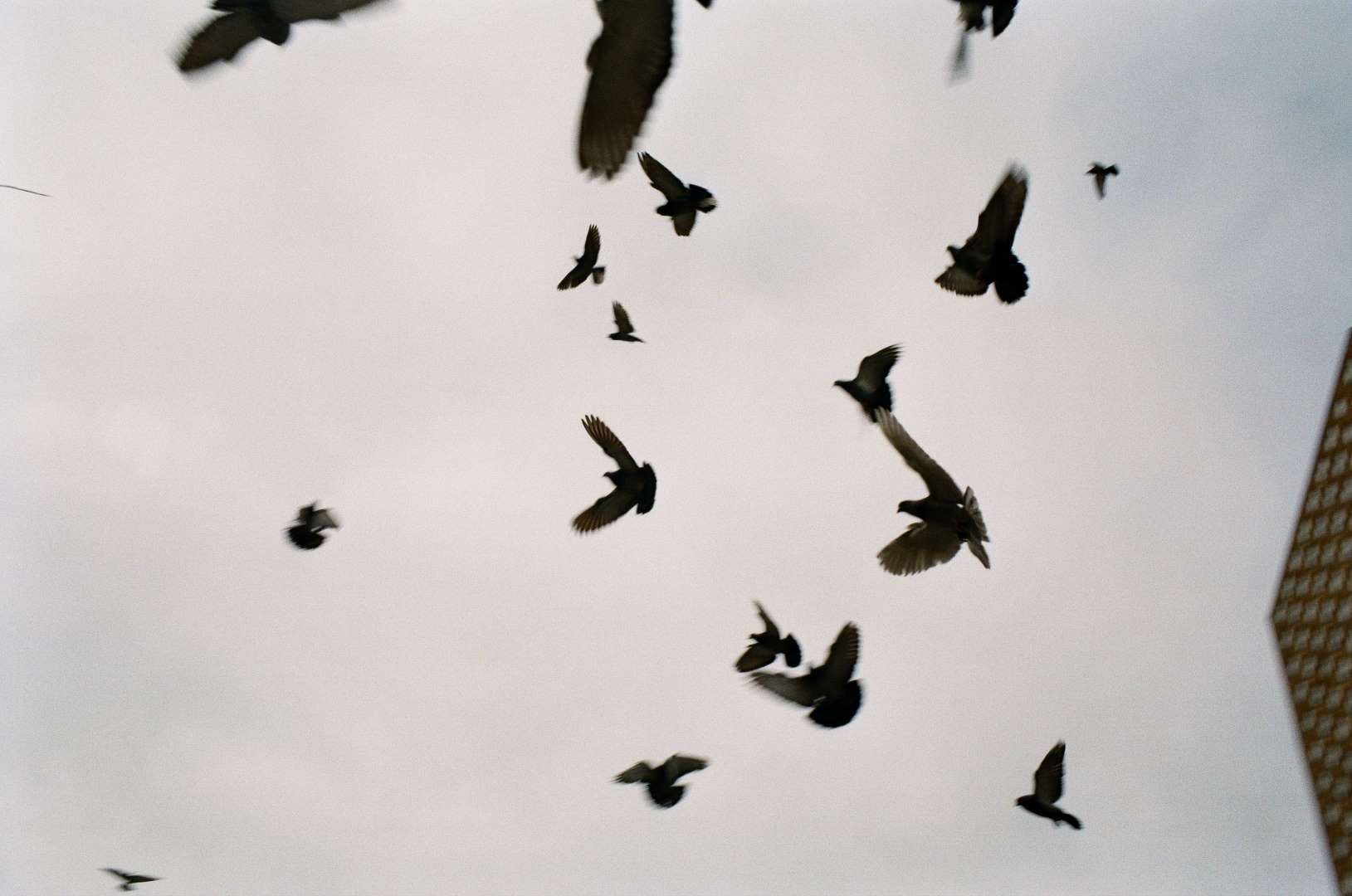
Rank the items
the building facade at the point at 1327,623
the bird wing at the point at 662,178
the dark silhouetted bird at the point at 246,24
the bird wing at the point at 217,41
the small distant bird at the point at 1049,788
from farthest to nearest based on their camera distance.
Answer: the building facade at the point at 1327,623
the small distant bird at the point at 1049,788
the bird wing at the point at 662,178
the bird wing at the point at 217,41
the dark silhouetted bird at the point at 246,24

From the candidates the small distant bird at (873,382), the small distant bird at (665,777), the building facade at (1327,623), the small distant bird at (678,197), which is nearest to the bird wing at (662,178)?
the small distant bird at (678,197)

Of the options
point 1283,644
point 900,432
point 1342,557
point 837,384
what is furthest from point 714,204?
point 1283,644

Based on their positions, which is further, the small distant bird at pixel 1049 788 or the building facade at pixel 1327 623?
the building facade at pixel 1327 623

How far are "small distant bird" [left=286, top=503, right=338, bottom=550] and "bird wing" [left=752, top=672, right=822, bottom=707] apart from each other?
209 inches

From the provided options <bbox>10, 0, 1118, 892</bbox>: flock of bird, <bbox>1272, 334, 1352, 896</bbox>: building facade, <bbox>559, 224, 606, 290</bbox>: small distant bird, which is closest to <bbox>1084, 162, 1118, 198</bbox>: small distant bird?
<bbox>10, 0, 1118, 892</bbox>: flock of bird

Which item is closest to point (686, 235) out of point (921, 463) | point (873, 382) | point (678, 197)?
point (678, 197)

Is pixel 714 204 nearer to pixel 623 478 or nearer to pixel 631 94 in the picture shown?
pixel 623 478

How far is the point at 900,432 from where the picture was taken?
741cm

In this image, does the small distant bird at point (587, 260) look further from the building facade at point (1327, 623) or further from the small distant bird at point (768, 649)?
the building facade at point (1327, 623)

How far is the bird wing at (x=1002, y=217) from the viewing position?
7340 mm

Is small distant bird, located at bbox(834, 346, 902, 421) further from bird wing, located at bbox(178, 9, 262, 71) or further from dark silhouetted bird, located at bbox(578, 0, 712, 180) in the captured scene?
bird wing, located at bbox(178, 9, 262, 71)

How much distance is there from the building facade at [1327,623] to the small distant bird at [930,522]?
3072 centimetres

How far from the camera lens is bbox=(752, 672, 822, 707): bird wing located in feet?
28.5

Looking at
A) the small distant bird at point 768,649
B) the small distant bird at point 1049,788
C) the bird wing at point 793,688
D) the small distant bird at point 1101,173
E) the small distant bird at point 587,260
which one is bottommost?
the small distant bird at point 1049,788
